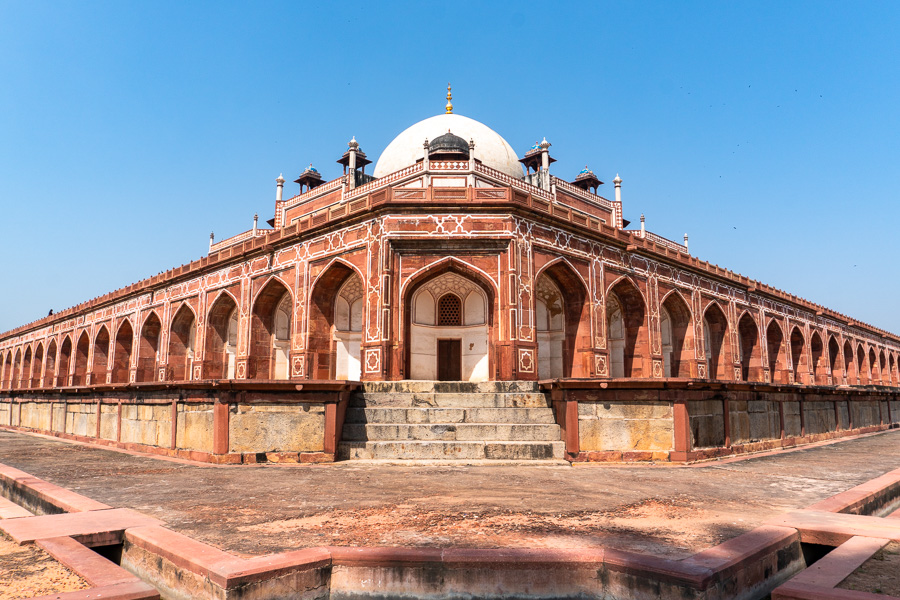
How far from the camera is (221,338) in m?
22.0

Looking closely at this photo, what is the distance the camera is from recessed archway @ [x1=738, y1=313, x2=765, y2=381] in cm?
2492

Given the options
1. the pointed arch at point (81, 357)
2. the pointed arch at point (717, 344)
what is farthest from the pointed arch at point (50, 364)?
the pointed arch at point (717, 344)

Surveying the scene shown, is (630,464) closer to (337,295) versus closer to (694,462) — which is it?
(694,462)

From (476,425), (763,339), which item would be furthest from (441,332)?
(763,339)

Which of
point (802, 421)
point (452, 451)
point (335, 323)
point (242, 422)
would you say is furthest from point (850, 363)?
point (242, 422)

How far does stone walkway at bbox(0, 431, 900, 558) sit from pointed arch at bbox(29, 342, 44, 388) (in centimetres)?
3340

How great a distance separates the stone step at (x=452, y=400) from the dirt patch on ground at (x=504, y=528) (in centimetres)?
561

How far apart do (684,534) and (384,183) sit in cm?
1898

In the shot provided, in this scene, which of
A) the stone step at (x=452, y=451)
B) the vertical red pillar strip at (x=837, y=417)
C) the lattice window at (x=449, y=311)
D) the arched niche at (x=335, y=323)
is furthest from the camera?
the lattice window at (x=449, y=311)

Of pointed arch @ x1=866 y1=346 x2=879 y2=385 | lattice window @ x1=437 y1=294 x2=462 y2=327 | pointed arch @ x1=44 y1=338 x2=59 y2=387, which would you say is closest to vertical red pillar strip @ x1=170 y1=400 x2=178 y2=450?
lattice window @ x1=437 y1=294 x2=462 y2=327

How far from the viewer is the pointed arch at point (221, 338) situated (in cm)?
2150

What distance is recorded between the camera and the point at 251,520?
13.4 feet

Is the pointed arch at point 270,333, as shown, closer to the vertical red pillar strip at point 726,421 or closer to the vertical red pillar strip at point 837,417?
the vertical red pillar strip at point 726,421

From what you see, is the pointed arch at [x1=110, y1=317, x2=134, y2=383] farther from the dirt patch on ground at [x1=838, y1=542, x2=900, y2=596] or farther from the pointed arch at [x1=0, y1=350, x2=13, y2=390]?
the dirt patch on ground at [x1=838, y1=542, x2=900, y2=596]
